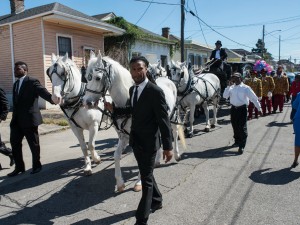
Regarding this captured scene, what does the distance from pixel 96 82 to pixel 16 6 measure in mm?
17161

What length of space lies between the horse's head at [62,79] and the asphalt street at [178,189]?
1.58m

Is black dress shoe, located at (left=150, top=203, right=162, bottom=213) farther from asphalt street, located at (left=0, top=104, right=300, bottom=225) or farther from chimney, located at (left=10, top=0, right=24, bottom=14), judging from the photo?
chimney, located at (left=10, top=0, right=24, bottom=14)

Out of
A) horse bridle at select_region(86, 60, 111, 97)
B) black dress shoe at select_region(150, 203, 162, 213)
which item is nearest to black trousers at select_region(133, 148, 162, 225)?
black dress shoe at select_region(150, 203, 162, 213)

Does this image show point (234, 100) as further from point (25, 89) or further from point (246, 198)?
point (25, 89)

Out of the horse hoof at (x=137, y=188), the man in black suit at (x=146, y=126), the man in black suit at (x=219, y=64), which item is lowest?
the horse hoof at (x=137, y=188)

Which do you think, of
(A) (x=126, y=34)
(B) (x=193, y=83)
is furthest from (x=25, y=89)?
(A) (x=126, y=34)

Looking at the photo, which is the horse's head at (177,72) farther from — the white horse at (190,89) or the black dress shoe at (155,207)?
the black dress shoe at (155,207)

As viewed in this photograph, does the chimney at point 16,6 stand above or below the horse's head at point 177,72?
above

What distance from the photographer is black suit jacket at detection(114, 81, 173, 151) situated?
3.60 m

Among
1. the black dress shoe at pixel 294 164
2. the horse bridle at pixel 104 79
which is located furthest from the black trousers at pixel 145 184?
the black dress shoe at pixel 294 164

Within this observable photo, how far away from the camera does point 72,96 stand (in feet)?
18.6

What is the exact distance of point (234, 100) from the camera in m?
7.28

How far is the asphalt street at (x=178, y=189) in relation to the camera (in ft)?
13.5

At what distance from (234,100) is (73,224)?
4.78 metres
